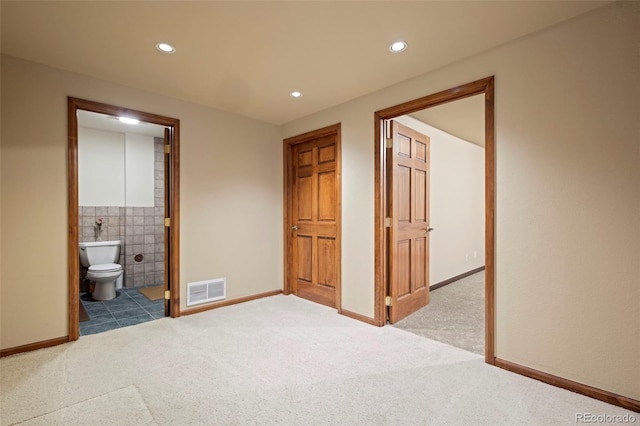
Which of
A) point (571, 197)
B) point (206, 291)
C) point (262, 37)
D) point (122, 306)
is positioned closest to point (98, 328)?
point (122, 306)

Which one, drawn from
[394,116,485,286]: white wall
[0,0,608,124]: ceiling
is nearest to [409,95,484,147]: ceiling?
[394,116,485,286]: white wall

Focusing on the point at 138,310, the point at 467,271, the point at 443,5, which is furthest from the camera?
the point at 467,271

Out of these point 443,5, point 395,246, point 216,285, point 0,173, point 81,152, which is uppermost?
point 443,5

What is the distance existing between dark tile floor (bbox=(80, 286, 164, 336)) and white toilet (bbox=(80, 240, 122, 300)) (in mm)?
136

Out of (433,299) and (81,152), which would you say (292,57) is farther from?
(81,152)

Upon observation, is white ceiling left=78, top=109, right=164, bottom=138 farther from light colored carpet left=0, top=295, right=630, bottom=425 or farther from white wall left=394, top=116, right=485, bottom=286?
white wall left=394, top=116, right=485, bottom=286

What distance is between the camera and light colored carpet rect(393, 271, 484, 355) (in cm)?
270

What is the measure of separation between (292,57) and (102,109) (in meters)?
1.84

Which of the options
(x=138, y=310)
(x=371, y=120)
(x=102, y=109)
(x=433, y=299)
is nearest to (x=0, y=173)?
(x=102, y=109)

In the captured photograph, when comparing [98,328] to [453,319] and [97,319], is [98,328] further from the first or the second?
[453,319]

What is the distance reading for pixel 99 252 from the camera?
13.8 ft

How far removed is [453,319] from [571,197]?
178cm

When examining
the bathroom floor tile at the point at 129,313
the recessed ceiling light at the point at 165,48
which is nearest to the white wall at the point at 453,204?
the recessed ceiling light at the point at 165,48

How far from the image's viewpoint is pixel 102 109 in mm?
2791
